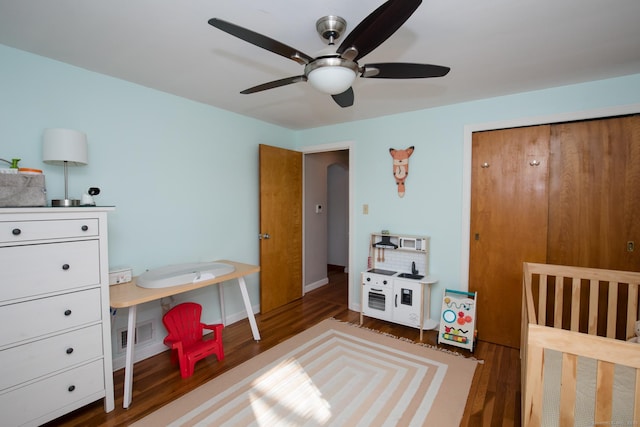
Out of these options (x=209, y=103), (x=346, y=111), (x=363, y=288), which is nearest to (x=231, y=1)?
(x=209, y=103)

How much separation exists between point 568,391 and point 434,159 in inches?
92.7

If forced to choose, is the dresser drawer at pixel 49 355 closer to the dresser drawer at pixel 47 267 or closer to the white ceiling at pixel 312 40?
the dresser drawer at pixel 47 267

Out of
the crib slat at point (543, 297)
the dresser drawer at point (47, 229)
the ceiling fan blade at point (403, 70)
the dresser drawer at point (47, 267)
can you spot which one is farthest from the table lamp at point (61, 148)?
the crib slat at point (543, 297)

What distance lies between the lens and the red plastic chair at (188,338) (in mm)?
2244

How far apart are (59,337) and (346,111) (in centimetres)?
299

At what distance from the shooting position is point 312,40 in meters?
1.74

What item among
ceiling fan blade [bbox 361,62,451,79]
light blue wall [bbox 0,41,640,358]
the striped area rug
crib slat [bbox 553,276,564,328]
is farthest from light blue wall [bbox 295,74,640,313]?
ceiling fan blade [bbox 361,62,451,79]

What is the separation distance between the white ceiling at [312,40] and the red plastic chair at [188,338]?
198 centimetres

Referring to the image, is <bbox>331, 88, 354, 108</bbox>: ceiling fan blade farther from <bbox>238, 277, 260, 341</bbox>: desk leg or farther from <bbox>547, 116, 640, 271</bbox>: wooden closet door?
<bbox>547, 116, 640, 271</bbox>: wooden closet door

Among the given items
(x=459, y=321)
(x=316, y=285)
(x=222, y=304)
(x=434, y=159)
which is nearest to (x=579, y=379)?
(x=459, y=321)

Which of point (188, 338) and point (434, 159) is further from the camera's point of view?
point (434, 159)

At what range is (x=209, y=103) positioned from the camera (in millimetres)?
2914

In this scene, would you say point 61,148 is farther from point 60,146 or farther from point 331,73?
point 331,73

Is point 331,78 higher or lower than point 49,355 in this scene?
higher
